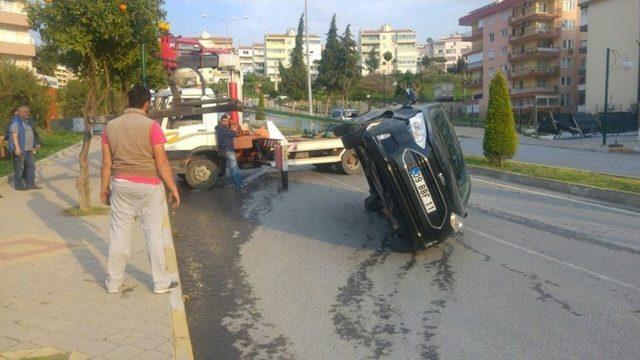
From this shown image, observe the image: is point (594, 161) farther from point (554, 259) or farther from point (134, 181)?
point (134, 181)

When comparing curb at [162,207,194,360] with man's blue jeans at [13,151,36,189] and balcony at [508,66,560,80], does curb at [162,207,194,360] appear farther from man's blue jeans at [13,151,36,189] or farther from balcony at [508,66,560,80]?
balcony at [508,66,560,80]

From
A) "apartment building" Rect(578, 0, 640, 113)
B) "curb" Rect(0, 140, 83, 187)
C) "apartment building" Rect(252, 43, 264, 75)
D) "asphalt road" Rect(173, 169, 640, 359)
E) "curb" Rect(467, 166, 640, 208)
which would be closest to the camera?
"asphalt road" Rect(173, 169, 640, 359)

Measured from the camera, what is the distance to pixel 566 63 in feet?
217

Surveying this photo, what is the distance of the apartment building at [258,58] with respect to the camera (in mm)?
151075

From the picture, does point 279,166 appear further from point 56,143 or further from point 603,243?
point 56,143

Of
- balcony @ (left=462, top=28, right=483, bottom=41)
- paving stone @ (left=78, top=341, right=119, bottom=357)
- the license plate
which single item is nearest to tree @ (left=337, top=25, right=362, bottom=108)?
balcony @ (left=462, top=28, right=483, bottom=41)

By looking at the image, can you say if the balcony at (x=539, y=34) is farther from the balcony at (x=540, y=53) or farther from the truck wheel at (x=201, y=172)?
the truck wheel at (x=201, y=172)

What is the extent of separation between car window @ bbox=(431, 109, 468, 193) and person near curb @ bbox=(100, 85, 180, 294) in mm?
3490

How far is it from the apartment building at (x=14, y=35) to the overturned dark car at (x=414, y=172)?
2243 inches

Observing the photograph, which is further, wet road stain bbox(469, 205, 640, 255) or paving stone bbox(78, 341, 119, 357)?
wet road stain bbox(469, 205, 640, 255)

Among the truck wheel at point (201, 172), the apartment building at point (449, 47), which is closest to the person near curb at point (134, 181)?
the truck wheel at point (201, 172)

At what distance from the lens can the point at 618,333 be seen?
16.4 feet

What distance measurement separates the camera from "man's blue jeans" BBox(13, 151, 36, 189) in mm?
12768

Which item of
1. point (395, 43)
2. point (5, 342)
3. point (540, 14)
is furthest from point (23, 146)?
point (395, 43)
